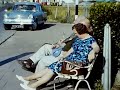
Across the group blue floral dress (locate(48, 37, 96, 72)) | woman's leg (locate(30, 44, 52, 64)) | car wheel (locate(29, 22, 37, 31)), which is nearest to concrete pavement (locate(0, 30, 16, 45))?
car wheel (locate(29, 22, 37, 31))

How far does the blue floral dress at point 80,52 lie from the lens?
6.54 metres

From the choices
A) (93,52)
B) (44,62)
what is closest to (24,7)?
(44,62)

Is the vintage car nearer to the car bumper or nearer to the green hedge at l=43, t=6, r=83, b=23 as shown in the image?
the car bumper

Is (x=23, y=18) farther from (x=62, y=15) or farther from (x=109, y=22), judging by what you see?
(x=109, y=22)

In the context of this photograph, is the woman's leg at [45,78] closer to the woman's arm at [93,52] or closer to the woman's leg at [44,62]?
the woman's leg at [44,62]

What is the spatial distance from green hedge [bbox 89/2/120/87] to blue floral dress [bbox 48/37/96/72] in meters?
1.44

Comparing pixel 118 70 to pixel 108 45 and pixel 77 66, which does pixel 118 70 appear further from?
pixel 77 66

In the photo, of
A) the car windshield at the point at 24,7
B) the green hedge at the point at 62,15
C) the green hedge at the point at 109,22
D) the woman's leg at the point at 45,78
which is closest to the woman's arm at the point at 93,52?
the woman's leg at the point at 45,78

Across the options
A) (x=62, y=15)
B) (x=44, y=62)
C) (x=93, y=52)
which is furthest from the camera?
(x=62, y=15)

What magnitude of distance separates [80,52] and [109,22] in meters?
1.68

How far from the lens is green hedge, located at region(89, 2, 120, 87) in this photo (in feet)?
26.3

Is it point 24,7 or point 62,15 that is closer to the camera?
point 24,7

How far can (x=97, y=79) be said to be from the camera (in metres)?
7.70

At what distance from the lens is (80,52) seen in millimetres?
6629
